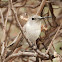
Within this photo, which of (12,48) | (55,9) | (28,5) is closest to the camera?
(12,48)

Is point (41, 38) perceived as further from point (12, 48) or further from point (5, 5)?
point (5, 5)

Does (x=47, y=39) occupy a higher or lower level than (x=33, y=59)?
higher

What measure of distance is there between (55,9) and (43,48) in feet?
3.25

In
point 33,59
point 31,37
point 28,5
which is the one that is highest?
point 28,5

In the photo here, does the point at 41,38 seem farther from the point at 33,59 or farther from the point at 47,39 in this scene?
the point at 33,59

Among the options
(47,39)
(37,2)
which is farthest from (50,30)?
(37,2)

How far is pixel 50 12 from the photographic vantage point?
3.88 metres

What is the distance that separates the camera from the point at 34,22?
122 inches

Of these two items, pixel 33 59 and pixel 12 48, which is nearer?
pixel 12 48

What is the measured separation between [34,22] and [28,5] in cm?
89

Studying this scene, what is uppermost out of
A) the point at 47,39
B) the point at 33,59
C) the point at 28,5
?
the point at 28,5

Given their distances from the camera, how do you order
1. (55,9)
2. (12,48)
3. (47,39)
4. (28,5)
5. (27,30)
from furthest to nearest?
(55,9), (28,5), (47,39), (12,48), (27,30)

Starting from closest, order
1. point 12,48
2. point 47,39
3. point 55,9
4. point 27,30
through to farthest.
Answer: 1. point 27,30
2. point 12,48
3. point 47,39
4. point 55,9

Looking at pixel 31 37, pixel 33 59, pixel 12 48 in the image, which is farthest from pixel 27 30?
pixel 33 59
